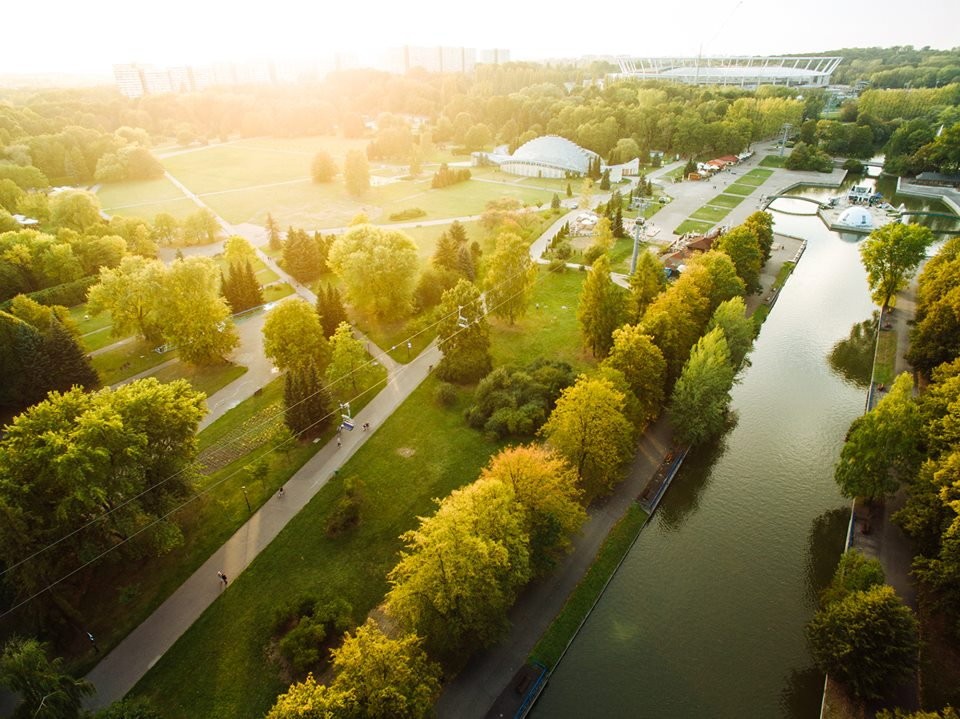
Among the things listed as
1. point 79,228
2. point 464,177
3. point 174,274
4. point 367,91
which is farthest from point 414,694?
point 367,91

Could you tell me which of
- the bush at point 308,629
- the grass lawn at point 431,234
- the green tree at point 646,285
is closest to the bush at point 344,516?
the bush at point 308,629

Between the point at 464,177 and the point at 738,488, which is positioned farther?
the point at 464,177

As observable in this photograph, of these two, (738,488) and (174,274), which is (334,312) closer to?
(174,274)

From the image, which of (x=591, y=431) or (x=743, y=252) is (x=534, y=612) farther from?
(x=743, y=252)

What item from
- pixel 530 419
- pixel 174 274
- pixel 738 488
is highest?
pixel 174 274

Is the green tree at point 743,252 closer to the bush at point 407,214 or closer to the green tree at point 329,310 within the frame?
the green tree at point 329,310

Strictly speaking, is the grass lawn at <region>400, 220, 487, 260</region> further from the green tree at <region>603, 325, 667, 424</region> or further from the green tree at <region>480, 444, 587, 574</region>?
the green tree at <region>480, 444, 587, 574</region>
